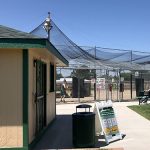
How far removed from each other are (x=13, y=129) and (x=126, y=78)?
2797 centimetres

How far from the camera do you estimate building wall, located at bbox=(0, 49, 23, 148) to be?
10.2 meters

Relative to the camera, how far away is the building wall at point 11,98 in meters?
10.2

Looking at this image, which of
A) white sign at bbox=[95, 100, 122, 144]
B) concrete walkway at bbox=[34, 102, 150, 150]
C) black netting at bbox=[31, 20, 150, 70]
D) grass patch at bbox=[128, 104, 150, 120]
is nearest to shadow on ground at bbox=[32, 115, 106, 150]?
concrete walkway at bbox=[34, 102, 150, 150]

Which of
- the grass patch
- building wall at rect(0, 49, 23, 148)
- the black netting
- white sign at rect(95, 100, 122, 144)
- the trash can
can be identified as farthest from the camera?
the black netting

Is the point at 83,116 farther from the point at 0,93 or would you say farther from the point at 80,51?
the point at 80,51

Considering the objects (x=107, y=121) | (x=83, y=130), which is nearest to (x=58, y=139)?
(x=107, y=121)

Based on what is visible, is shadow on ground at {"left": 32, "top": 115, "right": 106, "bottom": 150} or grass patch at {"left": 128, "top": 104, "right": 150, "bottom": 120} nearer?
shadow on ground at {"left": 32, "top": 115, "right": 106, "bottom": 150}

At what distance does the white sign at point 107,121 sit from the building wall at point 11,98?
2687 millimetres

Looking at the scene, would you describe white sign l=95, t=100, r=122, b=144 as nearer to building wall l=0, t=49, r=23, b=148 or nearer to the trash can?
the trash can

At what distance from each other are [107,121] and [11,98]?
321 cm

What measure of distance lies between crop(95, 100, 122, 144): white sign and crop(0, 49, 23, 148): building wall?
2687 millimetres

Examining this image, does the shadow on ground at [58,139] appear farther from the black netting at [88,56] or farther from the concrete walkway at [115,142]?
the black netting at [88,56]

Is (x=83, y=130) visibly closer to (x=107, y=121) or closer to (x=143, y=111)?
(x=107, y=121)

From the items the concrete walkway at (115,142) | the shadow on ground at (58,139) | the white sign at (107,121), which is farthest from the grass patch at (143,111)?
the white sign at (107,121)
